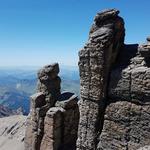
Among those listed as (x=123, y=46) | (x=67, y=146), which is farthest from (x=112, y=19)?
(x=67, y=146)

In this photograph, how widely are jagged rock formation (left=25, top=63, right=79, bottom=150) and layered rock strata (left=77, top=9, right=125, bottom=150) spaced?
34.8ft

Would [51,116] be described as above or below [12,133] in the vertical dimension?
above

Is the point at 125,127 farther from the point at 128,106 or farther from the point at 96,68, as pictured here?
the point at 96,68

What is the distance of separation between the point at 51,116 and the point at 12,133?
111m

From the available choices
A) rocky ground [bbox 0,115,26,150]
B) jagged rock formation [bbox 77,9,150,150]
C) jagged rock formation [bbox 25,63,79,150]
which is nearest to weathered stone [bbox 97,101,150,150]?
jagged rock formation [bbox 77,9,150,150]

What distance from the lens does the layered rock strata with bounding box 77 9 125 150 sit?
126ft

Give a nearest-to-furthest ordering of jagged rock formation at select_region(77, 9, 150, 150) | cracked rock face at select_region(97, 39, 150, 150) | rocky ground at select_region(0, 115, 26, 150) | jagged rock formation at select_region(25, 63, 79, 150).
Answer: cracked rock face at select_region(97, 39, 150, 150) < jagged rock formation at select_region(77, 9, 150, 150) < jagged rock formation at select_region(25, 63, 79, 150) < rocky ground at select_region(0, 115, 26, 150)

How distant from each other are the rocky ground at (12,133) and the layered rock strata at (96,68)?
85.4 meters

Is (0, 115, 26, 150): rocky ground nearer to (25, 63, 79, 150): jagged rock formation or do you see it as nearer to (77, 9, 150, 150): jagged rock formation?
(25, 63, 79, 150): jagged rock formation

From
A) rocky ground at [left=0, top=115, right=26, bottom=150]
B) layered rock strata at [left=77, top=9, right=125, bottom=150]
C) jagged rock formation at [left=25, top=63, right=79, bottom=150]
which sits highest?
layered rock strata at [left=77, top=9, right=125, bottom=150]

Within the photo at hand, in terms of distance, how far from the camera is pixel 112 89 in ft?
124

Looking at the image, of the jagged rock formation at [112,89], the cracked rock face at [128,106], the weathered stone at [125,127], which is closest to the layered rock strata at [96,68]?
the jagged rock formation at [112,89]

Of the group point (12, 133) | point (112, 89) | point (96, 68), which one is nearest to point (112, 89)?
point (112, 89)

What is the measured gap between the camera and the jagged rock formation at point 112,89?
34.9 metres
